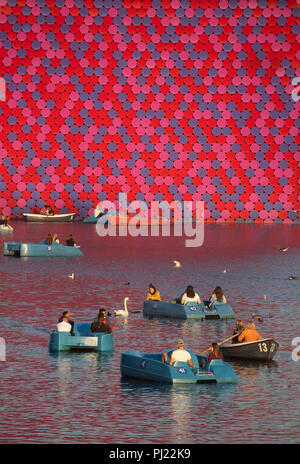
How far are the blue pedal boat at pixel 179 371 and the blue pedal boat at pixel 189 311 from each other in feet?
27.9

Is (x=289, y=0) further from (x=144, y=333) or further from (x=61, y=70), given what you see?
(x=144, y=333)

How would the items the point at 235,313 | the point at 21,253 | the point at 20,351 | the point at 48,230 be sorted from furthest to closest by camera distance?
1. the point at 48,230
2. the point at 21,253
3. the point at 235,313
4. the point at 20,351

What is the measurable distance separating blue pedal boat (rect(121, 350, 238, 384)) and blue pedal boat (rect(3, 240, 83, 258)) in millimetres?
28088

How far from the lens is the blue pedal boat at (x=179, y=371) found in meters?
22.0

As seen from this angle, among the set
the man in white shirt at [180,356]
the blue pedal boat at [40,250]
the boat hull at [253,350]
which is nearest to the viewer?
the man in white shirt at [180,356]

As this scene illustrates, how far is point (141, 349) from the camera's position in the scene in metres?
26.4

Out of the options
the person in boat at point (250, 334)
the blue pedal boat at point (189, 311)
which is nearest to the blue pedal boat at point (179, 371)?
the person in boat at point (250, 334)

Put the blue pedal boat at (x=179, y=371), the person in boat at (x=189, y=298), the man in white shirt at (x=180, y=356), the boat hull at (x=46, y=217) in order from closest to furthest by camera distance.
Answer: the blue pedal boat at (x=179, y=371) < the man in white shirt at (x=180, y=356) < the person in boat at (x=189, y=298) < the boat hull at (x=46, y=217)

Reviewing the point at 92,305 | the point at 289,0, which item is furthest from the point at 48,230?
the point at 92,305

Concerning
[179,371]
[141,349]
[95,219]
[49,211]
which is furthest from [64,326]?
[95,219]

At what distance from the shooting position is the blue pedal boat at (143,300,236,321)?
31.5 metres

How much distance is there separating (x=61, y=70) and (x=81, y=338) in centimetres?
5233

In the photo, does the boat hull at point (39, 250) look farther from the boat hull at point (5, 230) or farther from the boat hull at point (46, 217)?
the boat hull at point (46, 217)

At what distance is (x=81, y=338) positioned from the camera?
1011 inches
